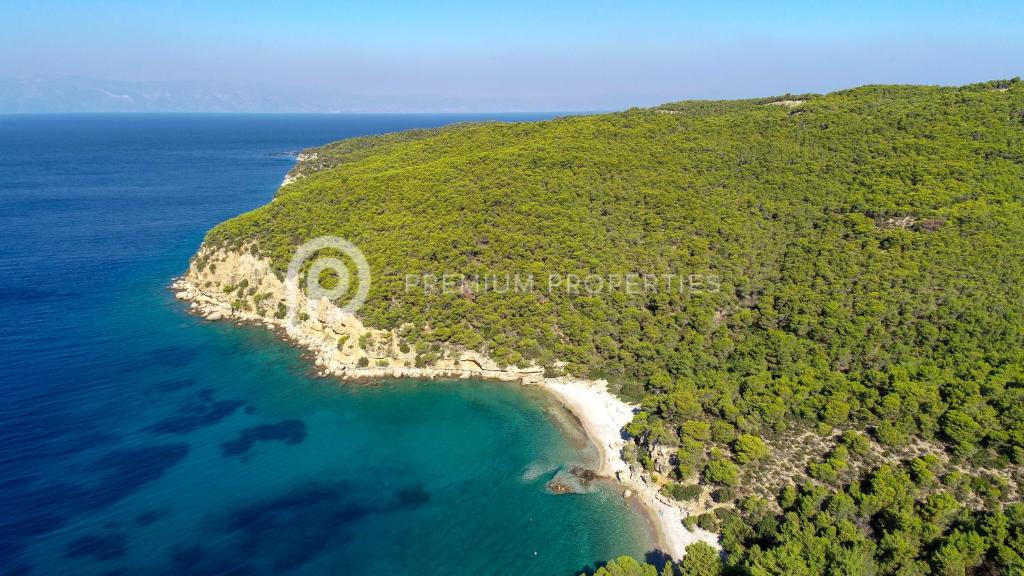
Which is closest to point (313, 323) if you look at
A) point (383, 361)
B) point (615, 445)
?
point (383, 361)

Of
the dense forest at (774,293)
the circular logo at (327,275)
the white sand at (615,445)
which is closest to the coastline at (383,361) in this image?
the white sand at (615,445)

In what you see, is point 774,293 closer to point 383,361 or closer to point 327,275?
point 383,361

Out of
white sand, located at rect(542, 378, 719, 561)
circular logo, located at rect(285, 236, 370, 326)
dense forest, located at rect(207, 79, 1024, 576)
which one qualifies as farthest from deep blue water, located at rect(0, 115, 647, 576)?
dense forest, located at rect(207, 79, 1024, 576)

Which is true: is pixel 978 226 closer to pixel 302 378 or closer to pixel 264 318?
pixel 302 378

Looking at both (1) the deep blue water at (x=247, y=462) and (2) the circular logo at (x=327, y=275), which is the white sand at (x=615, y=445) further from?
(2) the circular logo at (x=327, y=275)

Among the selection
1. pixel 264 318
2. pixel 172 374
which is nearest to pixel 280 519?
pixel 172 374
